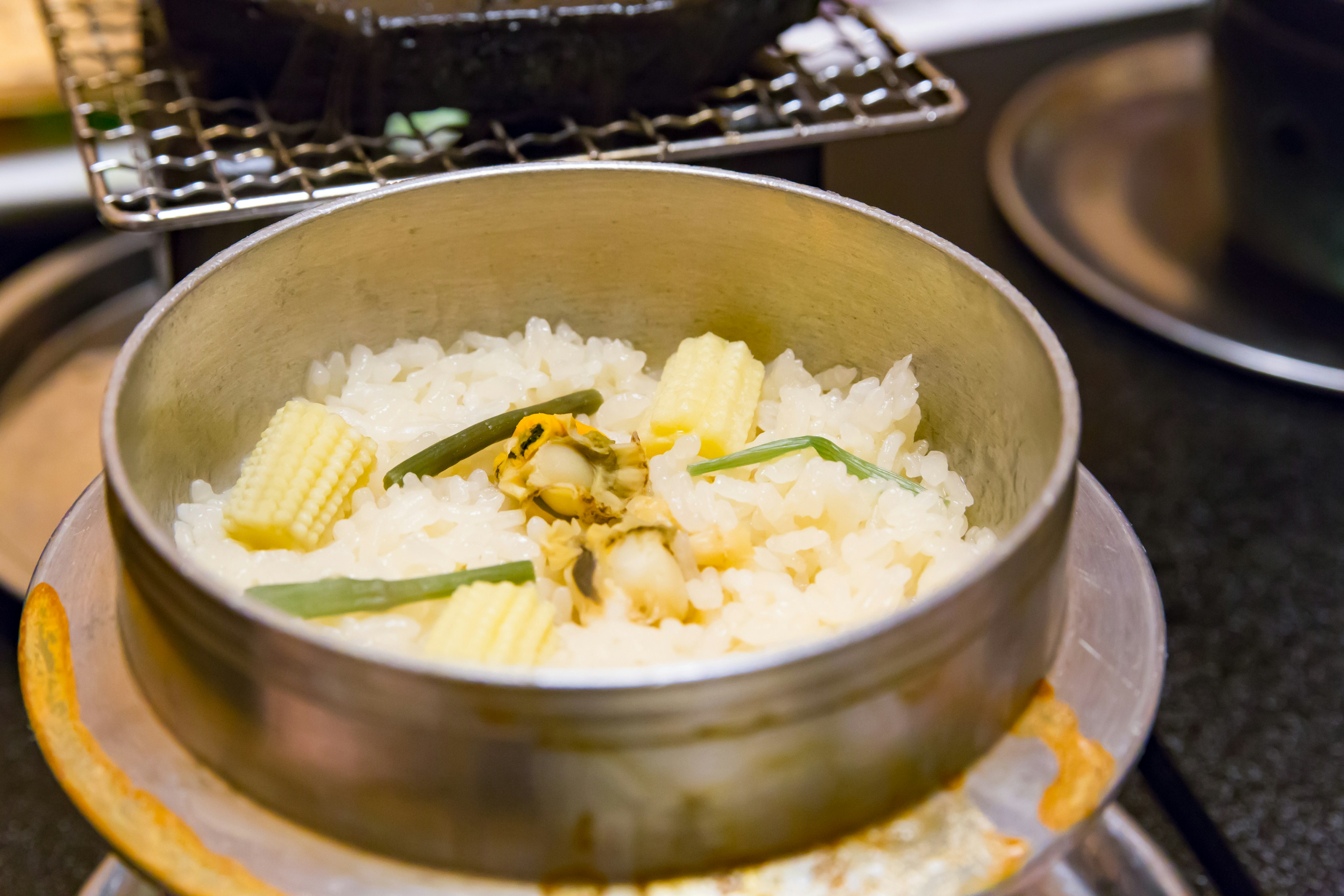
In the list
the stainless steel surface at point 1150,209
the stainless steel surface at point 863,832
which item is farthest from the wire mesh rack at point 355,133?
the stainless steel surface at point 1150,209

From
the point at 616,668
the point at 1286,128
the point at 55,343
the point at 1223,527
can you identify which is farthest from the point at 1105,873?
the point at 55,343

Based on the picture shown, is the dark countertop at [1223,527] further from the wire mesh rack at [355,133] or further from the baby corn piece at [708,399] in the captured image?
the baby corn piece at [708,399]

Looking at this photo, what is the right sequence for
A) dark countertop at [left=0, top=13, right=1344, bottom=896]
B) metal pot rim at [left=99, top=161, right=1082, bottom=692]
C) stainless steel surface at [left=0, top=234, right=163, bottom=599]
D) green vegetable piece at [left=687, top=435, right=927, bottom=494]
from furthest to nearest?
stainless steel surface at [left=0, top=234, right=163, bottom=599] → dark countertop at [left=0, top=13, right=1344, bottom=896] → green vegetable piece at [left=687, top=435, right=927, bottom=494] → metal pot rim at [left=99, top=161, right=1082, bottom=692]

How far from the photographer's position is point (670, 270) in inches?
50.8

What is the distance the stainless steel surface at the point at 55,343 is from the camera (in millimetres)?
2020

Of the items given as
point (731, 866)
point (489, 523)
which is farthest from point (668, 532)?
point (731, 866)

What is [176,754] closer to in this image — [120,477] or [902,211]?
[120,477]

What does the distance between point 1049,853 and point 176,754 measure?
2.17 ft

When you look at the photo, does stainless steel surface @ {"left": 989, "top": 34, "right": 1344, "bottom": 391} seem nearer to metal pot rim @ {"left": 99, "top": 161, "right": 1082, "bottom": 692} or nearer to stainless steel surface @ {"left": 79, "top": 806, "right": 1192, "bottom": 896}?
stainless steel surface @ {"left": 79, "top": 806, "right": 1192, "bottom": 896}

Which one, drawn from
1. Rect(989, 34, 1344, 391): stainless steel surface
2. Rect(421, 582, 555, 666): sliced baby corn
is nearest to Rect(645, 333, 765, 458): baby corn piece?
Rect(421, 582, 555, 666): sliced baby corn

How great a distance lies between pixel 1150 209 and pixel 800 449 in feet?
6.50

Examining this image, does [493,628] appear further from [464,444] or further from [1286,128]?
[1286,128]

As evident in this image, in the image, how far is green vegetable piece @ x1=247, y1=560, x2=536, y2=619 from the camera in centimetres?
92

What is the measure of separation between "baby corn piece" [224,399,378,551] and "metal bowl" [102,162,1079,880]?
7 cm
